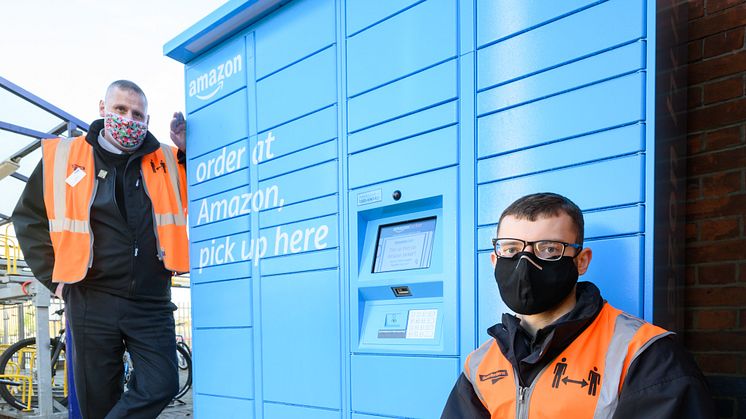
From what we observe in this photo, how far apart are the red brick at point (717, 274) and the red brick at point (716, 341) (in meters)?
0.21

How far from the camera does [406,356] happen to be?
6.40 feet

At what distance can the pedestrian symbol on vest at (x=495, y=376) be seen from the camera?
56.8 inches

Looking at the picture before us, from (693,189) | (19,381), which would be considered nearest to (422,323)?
(693,189)

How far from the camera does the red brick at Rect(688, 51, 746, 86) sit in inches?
90.9

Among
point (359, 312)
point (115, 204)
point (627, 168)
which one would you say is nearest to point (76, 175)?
point (115, 204)

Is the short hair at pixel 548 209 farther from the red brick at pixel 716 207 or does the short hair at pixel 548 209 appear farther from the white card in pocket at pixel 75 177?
the white card in pocket at pixel 75 177

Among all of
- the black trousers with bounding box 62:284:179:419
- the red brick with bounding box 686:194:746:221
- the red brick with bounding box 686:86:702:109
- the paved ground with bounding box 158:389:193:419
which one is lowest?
the paved ground with bounding box 158:389:193:419

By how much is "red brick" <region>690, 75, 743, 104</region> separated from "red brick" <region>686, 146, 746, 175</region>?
220 mm

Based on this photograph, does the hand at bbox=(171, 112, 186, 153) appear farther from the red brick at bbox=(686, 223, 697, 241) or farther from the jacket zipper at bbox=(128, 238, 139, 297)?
the red brick at bbox=(686, 223, 697, 241)

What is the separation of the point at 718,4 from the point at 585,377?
6.29ft

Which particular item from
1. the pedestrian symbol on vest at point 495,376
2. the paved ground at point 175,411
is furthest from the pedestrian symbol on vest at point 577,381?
the paved ground at point 175,411

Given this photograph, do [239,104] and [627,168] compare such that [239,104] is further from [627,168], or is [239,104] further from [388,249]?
[627,168]

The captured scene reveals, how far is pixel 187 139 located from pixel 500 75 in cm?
190

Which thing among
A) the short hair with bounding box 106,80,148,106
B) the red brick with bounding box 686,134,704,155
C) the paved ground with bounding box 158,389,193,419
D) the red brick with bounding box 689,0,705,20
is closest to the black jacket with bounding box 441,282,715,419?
the red brick with bounding box 686,134,704,155
